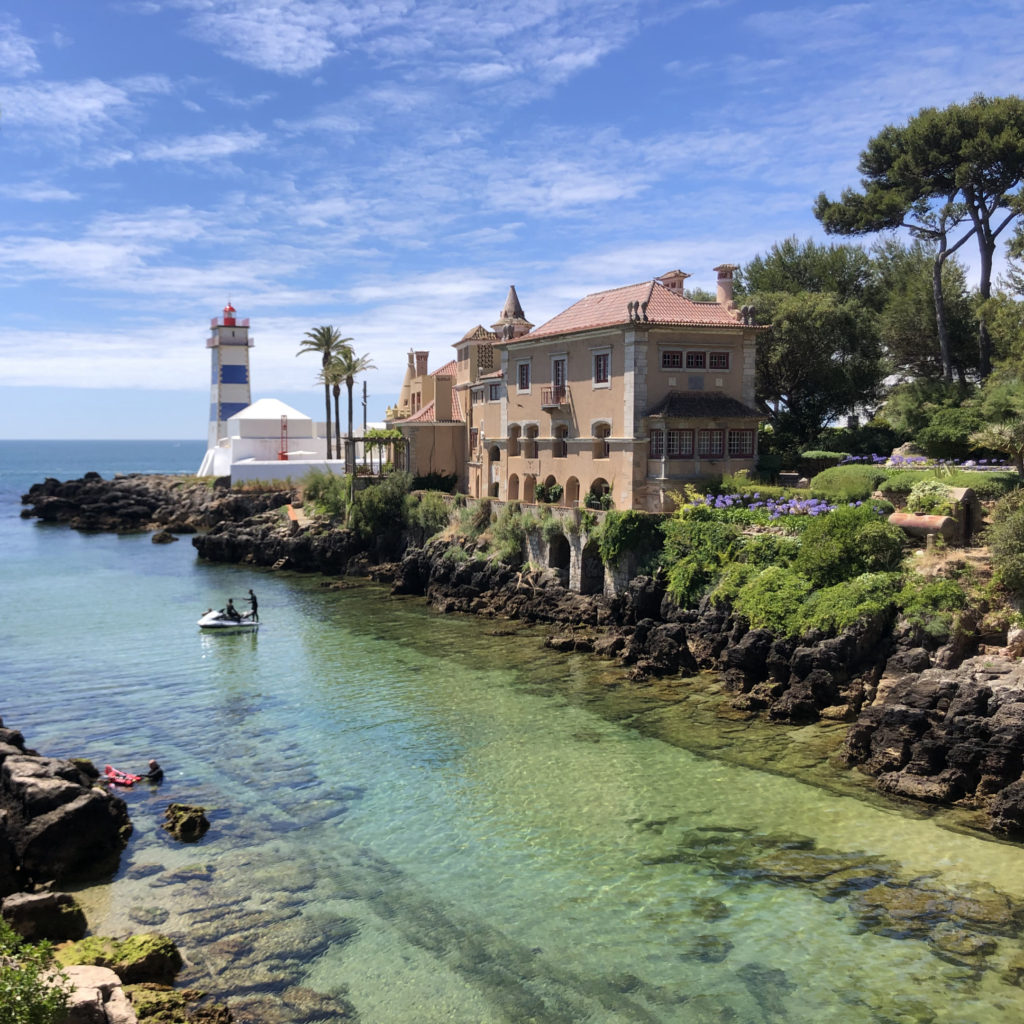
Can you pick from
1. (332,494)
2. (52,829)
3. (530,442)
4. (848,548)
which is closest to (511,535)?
(530,442)

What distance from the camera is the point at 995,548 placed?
2770 cm

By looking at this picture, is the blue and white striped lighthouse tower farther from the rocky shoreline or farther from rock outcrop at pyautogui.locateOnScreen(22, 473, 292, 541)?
the rocky shoreline

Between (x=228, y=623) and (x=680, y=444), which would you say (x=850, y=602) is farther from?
(x=228, y=623)

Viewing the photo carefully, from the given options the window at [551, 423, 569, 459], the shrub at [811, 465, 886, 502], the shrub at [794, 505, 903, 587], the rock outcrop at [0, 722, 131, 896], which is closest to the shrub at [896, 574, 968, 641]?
the shrub at [794, 505, 903, 587]

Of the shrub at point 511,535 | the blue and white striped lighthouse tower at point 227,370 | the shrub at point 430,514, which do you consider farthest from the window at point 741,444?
the blue and white striped lighthouse tower at point 227,370

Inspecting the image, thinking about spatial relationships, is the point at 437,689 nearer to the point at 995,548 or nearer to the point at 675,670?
the point at 675,670

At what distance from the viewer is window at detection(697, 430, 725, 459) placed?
42188mm

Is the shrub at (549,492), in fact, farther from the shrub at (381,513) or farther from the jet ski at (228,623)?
the jet ski at (228,623)

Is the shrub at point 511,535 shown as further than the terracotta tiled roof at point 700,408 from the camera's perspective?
Yes

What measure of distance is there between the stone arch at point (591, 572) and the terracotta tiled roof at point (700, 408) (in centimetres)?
716

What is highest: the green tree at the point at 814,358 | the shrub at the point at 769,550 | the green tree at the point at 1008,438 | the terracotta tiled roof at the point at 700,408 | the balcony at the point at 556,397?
the green tree at the point at 814,358

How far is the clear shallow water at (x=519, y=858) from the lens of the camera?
47.7ft

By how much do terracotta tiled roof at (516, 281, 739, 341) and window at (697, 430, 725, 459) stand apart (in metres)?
5.19

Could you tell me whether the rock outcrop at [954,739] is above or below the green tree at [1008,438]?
below
